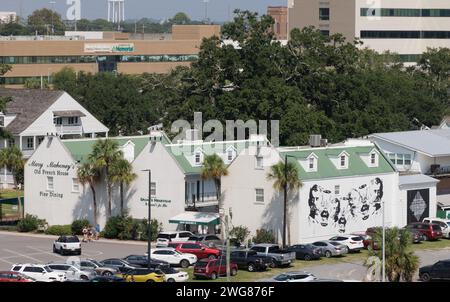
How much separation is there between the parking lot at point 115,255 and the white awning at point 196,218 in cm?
258

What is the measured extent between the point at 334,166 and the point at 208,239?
9322 millimetres

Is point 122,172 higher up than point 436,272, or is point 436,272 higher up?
point 122,172

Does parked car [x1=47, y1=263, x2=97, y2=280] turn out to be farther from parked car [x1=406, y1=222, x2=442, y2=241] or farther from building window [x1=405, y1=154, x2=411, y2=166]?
building window [x1=405, y1=154, x2=411, y2=166]

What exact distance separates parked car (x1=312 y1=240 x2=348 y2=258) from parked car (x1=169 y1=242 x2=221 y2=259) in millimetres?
5642

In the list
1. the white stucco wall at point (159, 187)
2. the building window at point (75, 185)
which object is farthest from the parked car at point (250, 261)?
the building window at point (75, 185)

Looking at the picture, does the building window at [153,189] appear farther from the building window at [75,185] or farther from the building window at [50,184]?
the building window at [50,184]

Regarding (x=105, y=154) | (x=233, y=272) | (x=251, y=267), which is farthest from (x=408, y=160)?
(x=233, y=272)

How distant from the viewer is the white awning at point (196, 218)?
196 feet

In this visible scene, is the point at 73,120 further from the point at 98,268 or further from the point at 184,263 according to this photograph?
the point at 98,268

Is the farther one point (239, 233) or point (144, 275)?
point (239, 233)

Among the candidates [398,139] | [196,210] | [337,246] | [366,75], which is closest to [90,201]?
[196,210]

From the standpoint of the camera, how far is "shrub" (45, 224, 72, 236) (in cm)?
6400

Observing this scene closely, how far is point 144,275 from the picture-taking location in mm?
41594

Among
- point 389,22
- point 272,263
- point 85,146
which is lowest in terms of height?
point 272,263
